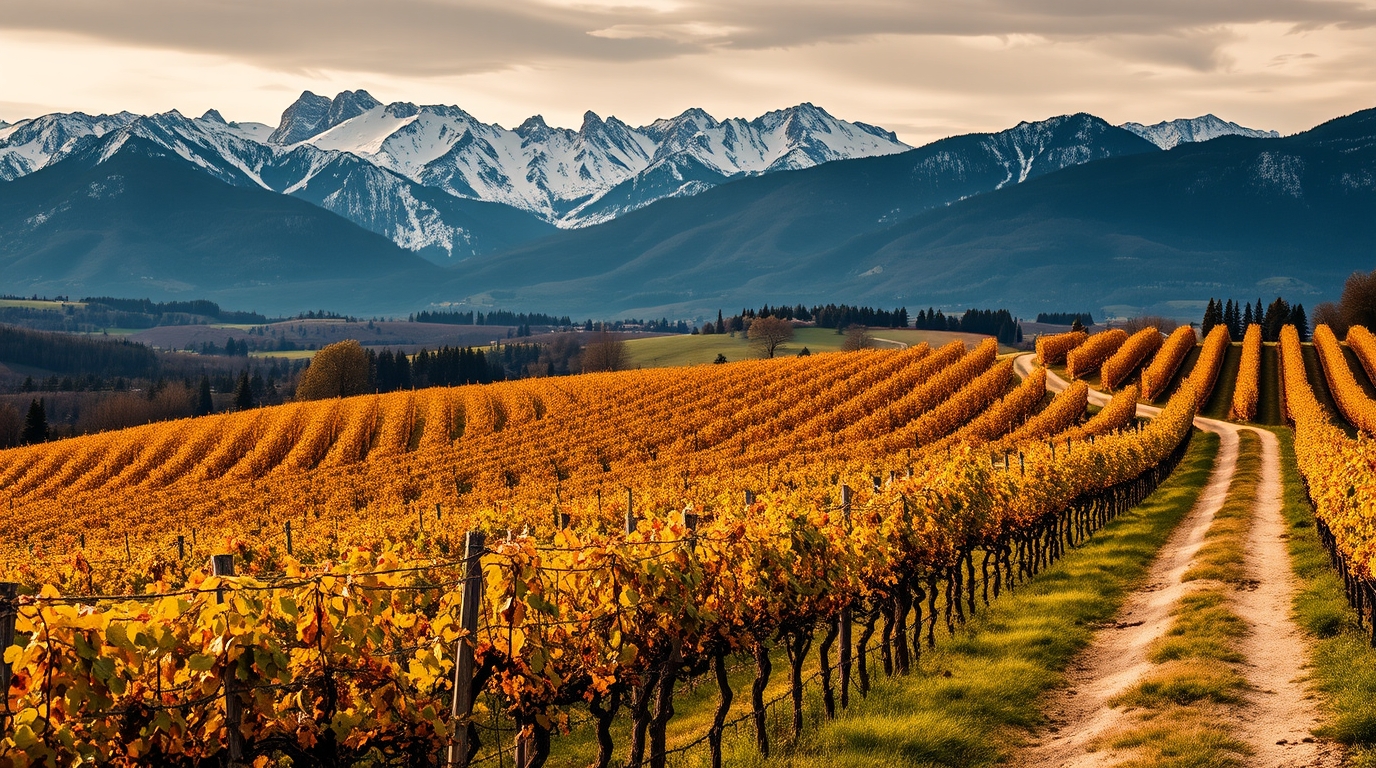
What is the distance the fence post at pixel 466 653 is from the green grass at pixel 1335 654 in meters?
8.96

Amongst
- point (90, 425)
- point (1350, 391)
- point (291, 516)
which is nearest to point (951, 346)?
point (1350, 391)

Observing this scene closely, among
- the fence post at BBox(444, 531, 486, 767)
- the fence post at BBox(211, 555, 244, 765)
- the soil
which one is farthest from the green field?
the fence post at BBox(211, 555, 244, 765)

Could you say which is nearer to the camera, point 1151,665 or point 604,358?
point 1151,665

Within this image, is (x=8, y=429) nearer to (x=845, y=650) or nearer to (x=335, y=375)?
(x=335, y=375)

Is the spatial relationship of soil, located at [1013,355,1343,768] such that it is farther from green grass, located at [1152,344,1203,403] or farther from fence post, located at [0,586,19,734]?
green grass, located at [1152,344,1203,403]

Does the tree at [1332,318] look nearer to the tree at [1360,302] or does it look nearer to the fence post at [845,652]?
the tree at [1360,302]

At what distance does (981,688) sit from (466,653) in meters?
8.51

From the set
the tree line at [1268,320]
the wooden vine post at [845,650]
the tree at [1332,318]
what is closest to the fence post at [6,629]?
the wooden vine post at [845,650]

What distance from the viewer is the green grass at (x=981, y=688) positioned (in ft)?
40.4

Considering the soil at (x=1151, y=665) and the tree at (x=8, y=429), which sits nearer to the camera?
the soil at (x=1151, y=665)

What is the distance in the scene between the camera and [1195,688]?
14305 millimetres

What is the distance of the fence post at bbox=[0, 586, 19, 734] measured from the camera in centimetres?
605

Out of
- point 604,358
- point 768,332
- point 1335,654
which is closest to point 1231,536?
point 1335,654

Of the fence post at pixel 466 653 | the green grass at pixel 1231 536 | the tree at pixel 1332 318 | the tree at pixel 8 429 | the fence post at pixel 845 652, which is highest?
the tree at pixel 1332 318
